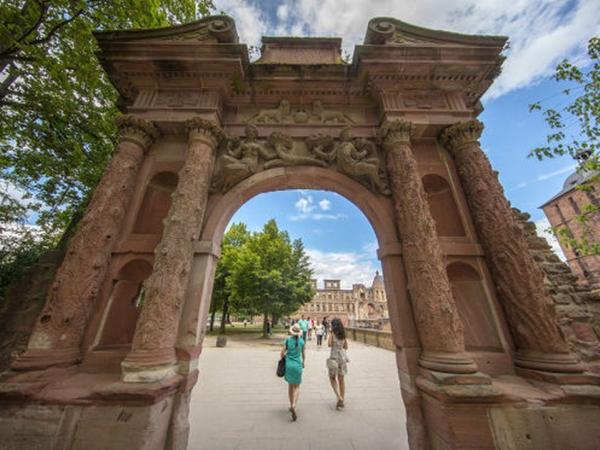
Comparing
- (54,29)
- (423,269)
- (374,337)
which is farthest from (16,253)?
(374,337)

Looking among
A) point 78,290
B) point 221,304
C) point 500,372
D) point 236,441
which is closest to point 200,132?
point 78,290

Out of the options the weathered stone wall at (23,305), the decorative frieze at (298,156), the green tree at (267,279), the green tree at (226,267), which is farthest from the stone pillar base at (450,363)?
the green tree at (226,267)

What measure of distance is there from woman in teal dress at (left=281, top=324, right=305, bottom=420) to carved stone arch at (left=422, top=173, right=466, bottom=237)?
11.1ft

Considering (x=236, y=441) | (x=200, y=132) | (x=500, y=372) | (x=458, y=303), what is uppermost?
(x=200, y=132)

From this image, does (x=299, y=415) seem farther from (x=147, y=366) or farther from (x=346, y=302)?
(x=346, y=302)

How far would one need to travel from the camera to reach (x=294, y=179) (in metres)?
4.28

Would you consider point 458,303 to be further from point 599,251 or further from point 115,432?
point 599,251

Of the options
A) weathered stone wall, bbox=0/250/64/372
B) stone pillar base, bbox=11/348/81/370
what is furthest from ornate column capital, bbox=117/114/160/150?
stone pillar base, bbox=11/348/81/370

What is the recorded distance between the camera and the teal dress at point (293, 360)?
4.33m

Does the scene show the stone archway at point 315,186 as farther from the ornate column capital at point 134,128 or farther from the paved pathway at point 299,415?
the paved pathway at point 299,415

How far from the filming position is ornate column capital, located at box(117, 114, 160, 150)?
387cm

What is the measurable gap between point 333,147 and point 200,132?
7.77 ft

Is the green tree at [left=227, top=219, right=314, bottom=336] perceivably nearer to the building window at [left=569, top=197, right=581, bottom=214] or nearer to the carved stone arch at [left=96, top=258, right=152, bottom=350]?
the carved stone arch at [left=96, top=258, right=152, bottom=350]

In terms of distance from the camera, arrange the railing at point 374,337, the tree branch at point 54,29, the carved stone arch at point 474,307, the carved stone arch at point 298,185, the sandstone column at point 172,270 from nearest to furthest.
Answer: the sandstone column at point 172,270 < the carved stone arch at point 474,307 < the carved stone arch at point 298,185 < the tree branch at point 54,29 < the railing at point 374,337
